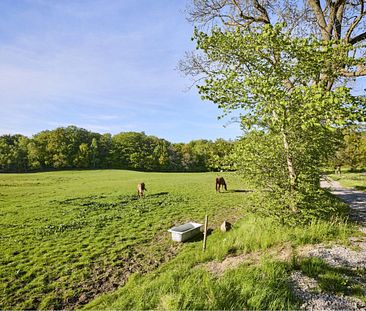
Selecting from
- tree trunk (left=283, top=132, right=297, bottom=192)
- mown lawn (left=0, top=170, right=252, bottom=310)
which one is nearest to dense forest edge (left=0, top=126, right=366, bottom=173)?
mown lawn (left=0, top=170, right=252, bottom=310)

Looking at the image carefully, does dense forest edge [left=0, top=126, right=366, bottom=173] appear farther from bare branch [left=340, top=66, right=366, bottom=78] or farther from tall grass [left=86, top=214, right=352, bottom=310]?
tall grass [left=86, top=214, right=352, bottom=310]

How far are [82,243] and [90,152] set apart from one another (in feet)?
200

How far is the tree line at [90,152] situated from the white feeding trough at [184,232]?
46302 millimetres

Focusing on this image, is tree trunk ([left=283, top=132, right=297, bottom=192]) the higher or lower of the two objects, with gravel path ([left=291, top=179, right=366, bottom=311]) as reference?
higher

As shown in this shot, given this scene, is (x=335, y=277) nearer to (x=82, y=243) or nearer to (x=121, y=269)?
(x=121, y=269)

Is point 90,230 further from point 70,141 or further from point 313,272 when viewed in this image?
point 70,141

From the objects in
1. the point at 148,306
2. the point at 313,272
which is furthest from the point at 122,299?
the point at 313,272

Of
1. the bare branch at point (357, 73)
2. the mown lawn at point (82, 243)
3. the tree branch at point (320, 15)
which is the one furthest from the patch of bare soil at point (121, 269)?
the tree branch at point (320, 15)

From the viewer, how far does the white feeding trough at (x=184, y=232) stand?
8.91 m

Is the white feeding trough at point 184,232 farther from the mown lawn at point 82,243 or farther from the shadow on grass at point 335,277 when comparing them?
the shadow on grass at point 335,277

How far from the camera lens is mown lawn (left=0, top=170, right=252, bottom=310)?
19.4 ft

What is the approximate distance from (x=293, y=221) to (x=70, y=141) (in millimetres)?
68709

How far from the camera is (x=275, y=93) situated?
587 centimetres

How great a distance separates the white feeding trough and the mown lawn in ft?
1.09
